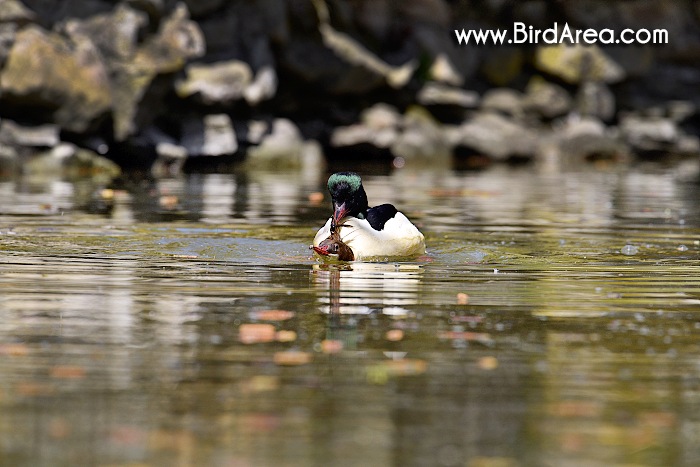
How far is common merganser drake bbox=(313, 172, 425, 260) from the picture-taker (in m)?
9.31

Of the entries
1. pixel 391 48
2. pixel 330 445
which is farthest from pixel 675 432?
pixel 391 48

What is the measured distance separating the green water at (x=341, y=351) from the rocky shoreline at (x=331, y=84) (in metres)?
10.3

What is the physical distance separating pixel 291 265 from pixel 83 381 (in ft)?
13.9

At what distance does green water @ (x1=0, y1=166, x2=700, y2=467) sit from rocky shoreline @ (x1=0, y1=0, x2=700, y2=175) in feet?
33.9

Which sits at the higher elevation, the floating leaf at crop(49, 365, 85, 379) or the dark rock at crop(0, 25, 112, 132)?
the dark rock at crop(0, 25, 112, 132)

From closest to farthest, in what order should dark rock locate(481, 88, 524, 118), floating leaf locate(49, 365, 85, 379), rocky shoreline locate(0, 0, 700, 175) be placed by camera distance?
floating leaf locate(49, 365, 85, 379) → rocky shoreline locate(0, 0, 700, 175) → dark rock locate(481, 88, 524, 118)

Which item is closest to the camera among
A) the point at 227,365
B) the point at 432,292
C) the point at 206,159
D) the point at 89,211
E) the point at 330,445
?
the point at 330,445

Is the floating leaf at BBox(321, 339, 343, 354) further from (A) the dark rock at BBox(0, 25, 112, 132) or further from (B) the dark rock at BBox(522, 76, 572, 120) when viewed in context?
(B) the dark rock at BBox(522, 76, 572, 120)

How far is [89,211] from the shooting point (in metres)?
14.1

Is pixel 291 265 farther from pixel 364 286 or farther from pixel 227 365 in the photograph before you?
pixel 227 365

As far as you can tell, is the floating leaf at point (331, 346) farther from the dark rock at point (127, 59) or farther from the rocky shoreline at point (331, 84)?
the dark rock at point (127, 59)

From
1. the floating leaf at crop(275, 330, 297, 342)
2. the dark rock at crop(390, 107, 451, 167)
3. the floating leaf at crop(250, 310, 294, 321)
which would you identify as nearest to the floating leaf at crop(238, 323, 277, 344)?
the floating leaf at crop(275, 330, 297, 342)

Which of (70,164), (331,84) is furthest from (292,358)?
(331,84)

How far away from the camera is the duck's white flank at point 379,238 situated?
932 centimetres
